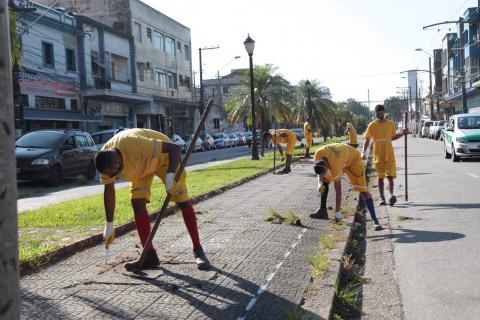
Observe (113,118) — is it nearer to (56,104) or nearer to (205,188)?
(56,104)

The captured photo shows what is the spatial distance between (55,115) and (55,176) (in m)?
13.4

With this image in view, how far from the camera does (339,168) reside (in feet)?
25.5

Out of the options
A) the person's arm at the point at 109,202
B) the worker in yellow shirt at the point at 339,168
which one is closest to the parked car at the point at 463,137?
the worker in yellow shirt at the point at 339,168

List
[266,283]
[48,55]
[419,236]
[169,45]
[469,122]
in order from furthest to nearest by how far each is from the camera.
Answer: [169,45] → [48,55] → [469,122] → [419,236] → [266,283]

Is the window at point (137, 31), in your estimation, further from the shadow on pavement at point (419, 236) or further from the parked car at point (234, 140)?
the shadow on pavement at point (419, 236)

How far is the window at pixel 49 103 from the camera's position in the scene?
90.5 feet

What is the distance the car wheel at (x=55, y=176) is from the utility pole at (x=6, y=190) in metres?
14.2

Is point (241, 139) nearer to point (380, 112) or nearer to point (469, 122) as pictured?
point (469, 122)

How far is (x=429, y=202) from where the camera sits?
10.1 m

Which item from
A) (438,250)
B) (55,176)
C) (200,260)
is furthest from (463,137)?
(200,260)

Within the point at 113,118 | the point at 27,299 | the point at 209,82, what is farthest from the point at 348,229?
the point at 209,82

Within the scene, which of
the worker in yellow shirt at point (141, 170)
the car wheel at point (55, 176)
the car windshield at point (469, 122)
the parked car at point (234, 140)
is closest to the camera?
the worker in yellow shirt at point (141, 170)

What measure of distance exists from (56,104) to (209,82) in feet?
193

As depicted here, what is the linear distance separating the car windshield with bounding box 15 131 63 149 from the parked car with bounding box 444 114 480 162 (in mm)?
13271
